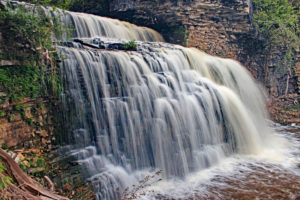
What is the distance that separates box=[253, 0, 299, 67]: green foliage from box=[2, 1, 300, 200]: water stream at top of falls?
6.51 m

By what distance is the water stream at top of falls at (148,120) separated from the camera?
4.95m

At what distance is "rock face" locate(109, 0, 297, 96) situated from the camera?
1118cm

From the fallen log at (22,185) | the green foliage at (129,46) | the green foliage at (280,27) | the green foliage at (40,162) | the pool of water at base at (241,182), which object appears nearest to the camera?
the fallen log at (22,185)

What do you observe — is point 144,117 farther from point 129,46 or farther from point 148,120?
point 129,46

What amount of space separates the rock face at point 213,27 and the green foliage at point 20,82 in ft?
25.7

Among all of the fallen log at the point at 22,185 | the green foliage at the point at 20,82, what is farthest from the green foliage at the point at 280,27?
the fallen log at the point at 22,185

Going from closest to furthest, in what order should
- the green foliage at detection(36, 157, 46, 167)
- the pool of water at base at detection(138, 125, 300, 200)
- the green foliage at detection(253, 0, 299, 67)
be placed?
1. the green foliage at detection(36, 157, 46, 167)
2. the pool of water at base at detection(138, 125, 300, 200)
3. the green foliage at detection(253, 0, 299, 67)

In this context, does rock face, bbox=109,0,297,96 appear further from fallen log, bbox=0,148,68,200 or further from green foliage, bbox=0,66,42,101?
fallen log, bbox=0,148,68,200

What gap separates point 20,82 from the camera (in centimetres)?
432

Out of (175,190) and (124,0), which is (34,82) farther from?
(124,0)

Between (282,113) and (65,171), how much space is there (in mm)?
11581

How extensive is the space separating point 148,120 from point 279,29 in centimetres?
1037

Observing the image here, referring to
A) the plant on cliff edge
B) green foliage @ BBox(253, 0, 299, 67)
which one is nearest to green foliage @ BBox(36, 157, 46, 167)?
the plant on cliff edge

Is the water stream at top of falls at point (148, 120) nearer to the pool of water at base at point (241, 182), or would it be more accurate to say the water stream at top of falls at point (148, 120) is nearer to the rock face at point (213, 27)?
the pool of water at base at point (241, 182)
